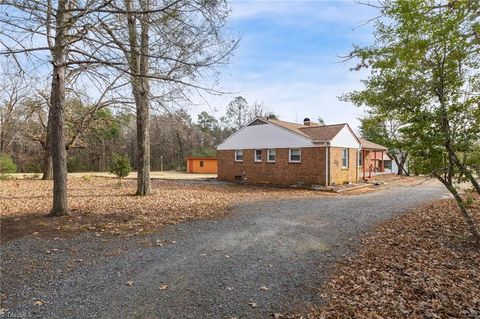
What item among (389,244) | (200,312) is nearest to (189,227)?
(200,312)

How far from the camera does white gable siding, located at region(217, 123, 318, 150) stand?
18.9m

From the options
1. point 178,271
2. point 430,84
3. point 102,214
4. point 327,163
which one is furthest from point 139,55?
point 327,163

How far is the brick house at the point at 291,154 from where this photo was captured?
1798cm

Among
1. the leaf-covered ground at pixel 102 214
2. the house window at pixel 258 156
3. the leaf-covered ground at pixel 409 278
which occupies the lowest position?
the leaf-covered ground at pixel 409 278

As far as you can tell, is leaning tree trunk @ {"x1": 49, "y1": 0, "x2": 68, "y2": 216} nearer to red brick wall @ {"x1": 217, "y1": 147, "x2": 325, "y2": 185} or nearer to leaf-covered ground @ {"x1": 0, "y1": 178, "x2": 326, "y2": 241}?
leaf-covered ground @ {"x1": 0, "y1": 178, "x2": 326, "y2": 241}

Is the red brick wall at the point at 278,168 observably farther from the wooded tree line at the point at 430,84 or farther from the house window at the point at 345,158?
the wooded tree line at the point at 430,84

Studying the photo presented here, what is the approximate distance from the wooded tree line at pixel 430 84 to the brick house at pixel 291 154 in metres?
11.3

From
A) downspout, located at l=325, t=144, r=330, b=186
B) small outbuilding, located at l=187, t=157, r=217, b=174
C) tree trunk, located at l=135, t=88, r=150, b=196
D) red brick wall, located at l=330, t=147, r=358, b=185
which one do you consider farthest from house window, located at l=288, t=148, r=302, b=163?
small outbuilding, located at l=187, t=157, r=217, b=174

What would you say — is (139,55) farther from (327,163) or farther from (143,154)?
(327,163)

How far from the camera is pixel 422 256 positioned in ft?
18.4

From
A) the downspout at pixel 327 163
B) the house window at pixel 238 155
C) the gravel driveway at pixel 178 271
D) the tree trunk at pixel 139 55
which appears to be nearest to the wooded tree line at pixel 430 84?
the gravel driveway at pixel 178 271

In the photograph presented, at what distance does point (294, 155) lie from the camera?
19.1m

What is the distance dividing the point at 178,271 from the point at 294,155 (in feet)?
49.9

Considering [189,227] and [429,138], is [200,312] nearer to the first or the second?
[189,227]
